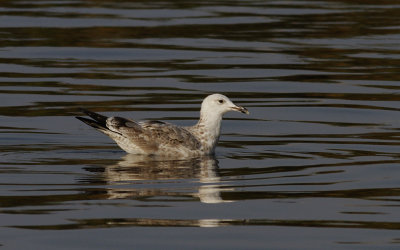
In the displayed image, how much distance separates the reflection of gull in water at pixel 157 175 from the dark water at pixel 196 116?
0.08ft

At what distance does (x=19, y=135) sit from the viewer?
54.5ft

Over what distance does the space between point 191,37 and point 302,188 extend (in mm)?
14267

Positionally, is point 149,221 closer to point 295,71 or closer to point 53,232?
point 53,232

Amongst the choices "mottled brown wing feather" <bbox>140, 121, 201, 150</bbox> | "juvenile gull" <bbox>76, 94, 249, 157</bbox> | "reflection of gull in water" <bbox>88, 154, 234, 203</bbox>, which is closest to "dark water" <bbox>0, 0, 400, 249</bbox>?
"reflection of gull in water" <bbox>88, 154, 234, 203</bbox>

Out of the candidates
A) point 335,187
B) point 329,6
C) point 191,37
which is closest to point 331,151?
point 335,187

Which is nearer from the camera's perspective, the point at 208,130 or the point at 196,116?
the point at 208,130

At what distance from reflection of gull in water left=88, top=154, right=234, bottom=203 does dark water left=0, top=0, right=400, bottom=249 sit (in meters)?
0.03

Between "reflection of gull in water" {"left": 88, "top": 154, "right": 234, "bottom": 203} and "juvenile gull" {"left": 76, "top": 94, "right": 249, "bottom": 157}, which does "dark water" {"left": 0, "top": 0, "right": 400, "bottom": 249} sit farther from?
"juvenile gull" {"left": 76, "top": 94, "right": 249, "bottom": 157}

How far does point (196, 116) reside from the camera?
18.7 metres

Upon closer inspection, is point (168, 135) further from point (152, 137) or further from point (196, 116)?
point (196, 116)

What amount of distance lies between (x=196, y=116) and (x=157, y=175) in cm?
472

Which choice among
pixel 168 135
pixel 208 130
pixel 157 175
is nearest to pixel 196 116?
pixel 208 130

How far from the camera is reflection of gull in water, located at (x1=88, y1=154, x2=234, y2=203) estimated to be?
12763 millimetres

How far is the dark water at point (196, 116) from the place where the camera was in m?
11.3
